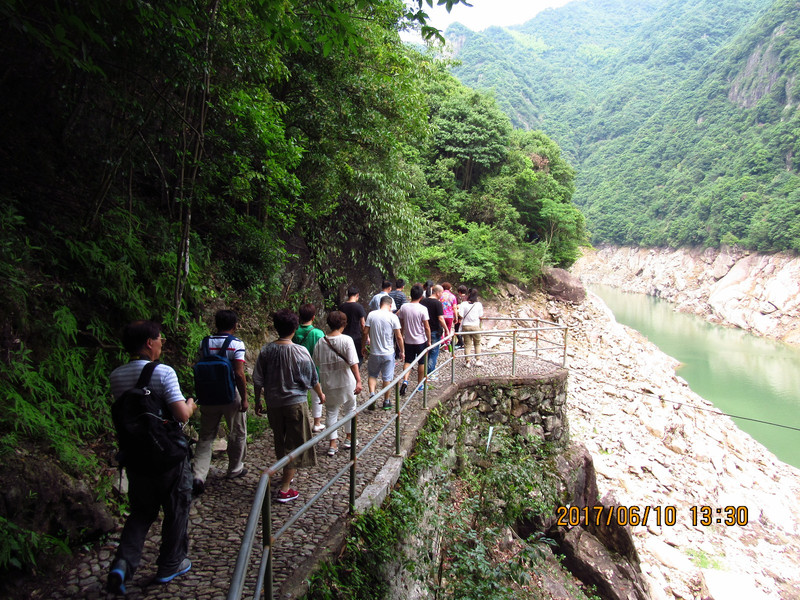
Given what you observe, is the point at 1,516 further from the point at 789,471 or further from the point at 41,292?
the point at 789,471

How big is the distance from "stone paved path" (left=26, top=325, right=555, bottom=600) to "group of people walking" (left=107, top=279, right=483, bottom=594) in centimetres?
13

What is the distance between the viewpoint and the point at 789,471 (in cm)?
1611

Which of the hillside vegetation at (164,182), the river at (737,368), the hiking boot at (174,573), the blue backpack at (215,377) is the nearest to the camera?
the hiking boot at (174,573)

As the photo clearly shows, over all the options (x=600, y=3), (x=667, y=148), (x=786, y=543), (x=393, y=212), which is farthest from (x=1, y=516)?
(x=600, y=3)

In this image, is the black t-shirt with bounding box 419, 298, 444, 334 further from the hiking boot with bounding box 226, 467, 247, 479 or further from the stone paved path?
the hiking boot with bounding box 226, 467, 247, 479

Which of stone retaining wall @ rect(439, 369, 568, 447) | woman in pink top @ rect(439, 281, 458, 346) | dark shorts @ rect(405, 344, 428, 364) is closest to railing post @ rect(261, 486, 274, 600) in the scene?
dark shorts @ rect(405, 344, 428, 364)

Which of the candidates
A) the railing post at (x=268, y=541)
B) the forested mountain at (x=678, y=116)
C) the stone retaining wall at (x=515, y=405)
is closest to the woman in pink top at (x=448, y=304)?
the stone retaining wall at (x=515, y=405)

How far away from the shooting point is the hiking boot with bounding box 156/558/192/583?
2684 mm

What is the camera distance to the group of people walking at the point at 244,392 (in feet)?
8.46

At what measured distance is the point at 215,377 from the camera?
3600mm

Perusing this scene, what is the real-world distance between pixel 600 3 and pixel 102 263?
211m

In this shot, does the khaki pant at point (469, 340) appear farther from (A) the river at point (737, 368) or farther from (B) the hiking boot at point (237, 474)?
(A) the river at point (737, 368)

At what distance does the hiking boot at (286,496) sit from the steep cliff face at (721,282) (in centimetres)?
4568
